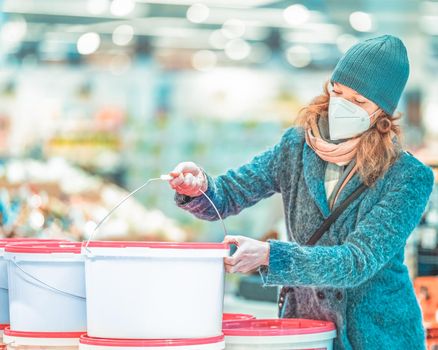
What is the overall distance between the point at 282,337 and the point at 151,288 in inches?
16.5

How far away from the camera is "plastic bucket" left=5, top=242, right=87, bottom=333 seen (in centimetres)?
272

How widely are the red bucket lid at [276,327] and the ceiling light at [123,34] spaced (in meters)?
14.5

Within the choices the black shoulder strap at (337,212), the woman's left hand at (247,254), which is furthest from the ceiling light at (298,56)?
the woman's left hand at (247,254)

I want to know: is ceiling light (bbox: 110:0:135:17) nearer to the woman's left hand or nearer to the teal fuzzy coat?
the teal fuzzy coat

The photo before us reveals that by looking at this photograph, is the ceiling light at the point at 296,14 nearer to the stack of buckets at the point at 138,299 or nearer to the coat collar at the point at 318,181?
the coat collar at the point at 318,181

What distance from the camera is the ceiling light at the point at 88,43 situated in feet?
58.5

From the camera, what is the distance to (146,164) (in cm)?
1280

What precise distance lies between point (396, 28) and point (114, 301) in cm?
1128

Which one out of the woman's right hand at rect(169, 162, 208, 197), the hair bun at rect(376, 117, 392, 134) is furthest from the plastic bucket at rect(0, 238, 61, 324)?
the hair bun at rect(376, 117, 392, 134)

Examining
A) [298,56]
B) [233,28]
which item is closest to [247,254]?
[233,28]

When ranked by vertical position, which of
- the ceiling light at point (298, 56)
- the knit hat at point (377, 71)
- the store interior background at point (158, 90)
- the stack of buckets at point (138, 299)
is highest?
the ceiling light at point (298, 56)

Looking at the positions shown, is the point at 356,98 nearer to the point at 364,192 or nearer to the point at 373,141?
the point at 373,141

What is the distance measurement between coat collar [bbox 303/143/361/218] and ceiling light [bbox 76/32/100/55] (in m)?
15.0

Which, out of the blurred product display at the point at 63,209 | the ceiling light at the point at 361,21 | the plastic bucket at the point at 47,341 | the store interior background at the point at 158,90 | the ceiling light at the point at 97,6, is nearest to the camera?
the plastic bucket at the point at 47,341
